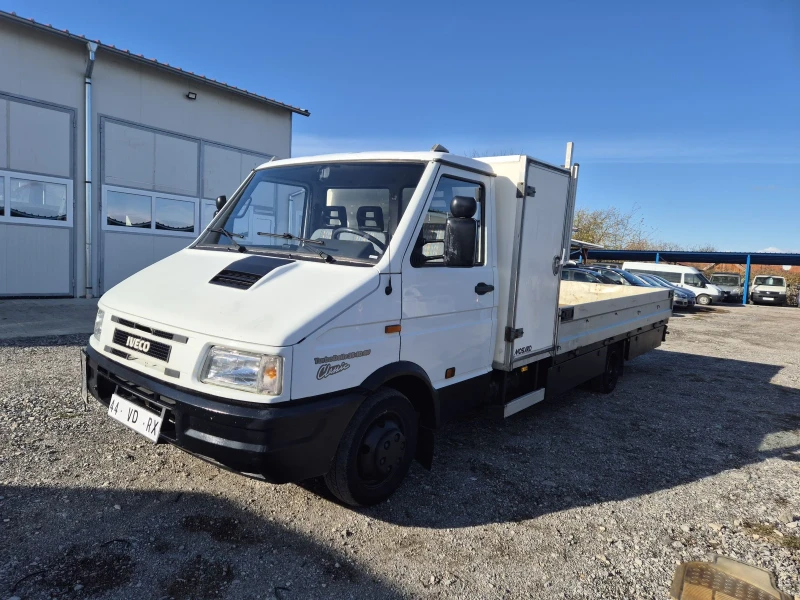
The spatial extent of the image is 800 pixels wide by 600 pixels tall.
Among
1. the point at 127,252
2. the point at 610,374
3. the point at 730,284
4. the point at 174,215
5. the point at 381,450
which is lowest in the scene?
the point at 610,374

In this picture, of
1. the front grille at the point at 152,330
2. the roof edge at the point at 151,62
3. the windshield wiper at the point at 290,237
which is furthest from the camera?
the roof edge at the point at 151,62

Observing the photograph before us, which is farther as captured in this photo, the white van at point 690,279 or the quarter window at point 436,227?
the white van at point 690,279

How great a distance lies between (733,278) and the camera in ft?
99.2

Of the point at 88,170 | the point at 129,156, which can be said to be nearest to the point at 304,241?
the point at 88,170

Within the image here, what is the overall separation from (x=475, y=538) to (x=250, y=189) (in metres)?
3.01

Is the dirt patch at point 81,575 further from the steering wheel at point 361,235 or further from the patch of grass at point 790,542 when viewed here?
the patch of grass at point 790,542

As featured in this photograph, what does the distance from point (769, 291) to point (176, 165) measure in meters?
31.0

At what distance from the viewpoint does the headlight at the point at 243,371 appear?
2643mm

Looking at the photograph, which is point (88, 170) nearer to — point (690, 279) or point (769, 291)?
point (690, 279)

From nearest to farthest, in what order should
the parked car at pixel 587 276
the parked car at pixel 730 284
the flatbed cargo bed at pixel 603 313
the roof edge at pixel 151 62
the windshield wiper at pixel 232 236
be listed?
1. the windshield wiper at pixel 232 236
2. the flatbed cargo bed at pixel 603 313
3. the roof edge at pixel 151 62
4. the parked car at pixel 587 276
5. the parked car at pixel 730 284

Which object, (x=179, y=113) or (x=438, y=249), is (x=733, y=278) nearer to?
(x=179, y=113)

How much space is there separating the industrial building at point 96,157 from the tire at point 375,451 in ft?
36.3

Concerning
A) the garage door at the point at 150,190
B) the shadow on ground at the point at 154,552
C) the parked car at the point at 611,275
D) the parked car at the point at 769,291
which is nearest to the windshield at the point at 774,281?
the parked car at the point at 769,291

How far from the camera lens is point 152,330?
3057mm
